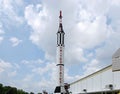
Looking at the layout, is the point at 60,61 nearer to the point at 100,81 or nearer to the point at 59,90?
the point at 59,90

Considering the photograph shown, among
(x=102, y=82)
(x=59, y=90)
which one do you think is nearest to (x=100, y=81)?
(x=102, y=82)

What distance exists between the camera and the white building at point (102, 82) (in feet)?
110

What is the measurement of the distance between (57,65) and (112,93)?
87.4 ft

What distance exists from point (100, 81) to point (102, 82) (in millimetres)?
531

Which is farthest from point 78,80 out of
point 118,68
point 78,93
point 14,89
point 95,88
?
point 14,89

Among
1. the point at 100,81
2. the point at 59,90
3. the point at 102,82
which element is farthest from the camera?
the point at 59,90

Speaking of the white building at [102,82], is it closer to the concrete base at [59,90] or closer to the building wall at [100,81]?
the building wall at [100,81]

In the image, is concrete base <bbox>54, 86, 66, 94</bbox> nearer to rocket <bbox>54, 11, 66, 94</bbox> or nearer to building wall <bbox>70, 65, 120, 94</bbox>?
rocket <bbox>54, 11, 66, 94</bbox>

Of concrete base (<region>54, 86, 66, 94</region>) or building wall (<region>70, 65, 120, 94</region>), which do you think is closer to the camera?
building wall (<region>70, 65, 120, 94</region>)

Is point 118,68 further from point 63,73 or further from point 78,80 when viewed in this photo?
point 63,73

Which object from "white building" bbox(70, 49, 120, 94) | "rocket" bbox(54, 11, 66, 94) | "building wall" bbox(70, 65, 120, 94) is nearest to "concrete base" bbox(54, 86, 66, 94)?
"rocket" bbox(54, 11, 66, 94)

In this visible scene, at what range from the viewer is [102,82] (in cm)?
3625

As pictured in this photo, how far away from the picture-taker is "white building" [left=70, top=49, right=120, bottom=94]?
33.4 meters

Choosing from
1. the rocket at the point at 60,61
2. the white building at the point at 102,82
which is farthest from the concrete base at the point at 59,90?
the white building at the point at 102,82
